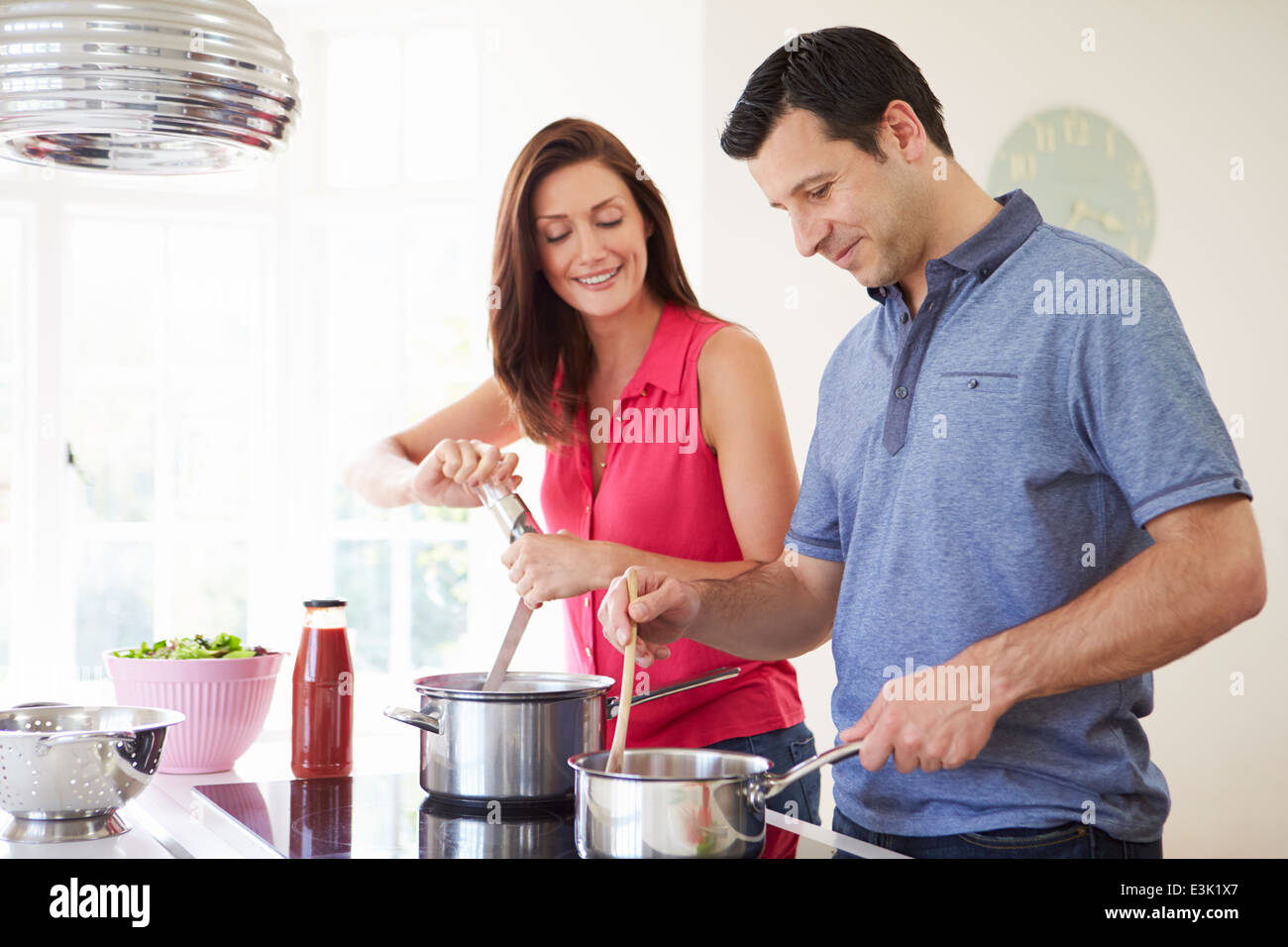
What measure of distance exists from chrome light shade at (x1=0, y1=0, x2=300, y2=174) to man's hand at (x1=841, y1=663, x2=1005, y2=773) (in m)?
0.93

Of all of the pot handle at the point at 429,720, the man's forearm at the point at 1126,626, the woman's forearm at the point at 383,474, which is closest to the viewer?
the man's forearm at the point at 1126,626

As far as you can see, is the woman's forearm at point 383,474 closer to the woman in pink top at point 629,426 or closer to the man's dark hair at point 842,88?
the woman in pink top at point 629,426

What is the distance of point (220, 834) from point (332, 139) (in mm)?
3006

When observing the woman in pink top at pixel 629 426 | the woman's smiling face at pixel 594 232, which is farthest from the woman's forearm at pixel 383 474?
the woman's smiling face at pixel 594 232

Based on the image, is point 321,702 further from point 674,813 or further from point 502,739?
point 674,813

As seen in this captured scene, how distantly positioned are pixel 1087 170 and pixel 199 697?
269cm

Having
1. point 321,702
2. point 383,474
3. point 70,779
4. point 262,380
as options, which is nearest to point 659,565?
point 321,702

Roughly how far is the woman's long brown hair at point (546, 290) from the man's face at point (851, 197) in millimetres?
420

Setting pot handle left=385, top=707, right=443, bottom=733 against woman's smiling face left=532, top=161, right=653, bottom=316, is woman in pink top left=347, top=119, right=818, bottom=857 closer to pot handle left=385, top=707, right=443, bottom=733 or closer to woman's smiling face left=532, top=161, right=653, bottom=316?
woman's smiling face left=532, top=161, right=653, bottom=316

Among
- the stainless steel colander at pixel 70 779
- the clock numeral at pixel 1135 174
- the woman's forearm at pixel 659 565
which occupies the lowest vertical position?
the stainless steel colander at pixel 70 779

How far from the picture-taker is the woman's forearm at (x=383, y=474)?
6.63ft

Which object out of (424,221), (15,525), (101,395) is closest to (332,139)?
(424,221)
